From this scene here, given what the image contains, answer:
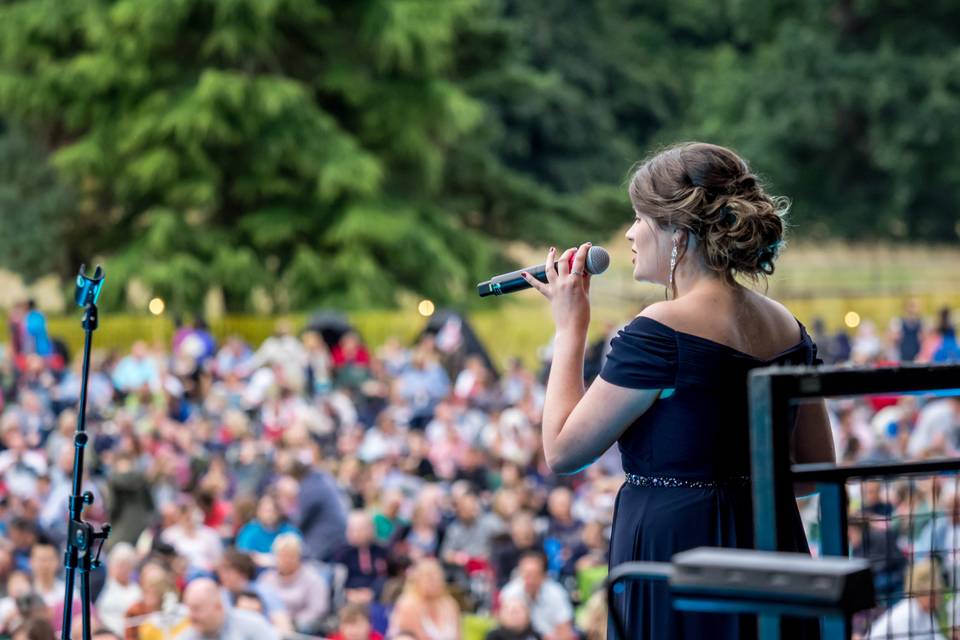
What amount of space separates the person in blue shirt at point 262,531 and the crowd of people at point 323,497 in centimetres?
1

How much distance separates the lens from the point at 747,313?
2.74 m

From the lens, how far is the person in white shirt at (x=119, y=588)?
26.0ft

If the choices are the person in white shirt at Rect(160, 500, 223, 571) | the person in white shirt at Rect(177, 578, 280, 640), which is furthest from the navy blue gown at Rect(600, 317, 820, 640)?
the person in white shirt at Rect(160, 500, 223, 571)

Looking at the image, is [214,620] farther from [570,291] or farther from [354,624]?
A: [570,291]

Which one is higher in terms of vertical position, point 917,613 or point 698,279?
point 698,279

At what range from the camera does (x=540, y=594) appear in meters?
7.96

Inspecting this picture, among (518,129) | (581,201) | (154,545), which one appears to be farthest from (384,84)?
(154,545)

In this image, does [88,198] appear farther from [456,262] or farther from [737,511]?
[737,511]

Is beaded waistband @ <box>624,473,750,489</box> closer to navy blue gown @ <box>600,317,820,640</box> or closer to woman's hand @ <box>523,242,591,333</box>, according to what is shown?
navy blue gown @ <box>600,317,820,640</box>

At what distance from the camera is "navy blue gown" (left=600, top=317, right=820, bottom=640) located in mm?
2658

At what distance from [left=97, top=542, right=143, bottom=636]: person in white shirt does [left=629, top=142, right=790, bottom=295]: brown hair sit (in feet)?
18.7

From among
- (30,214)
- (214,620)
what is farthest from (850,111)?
(214,620)

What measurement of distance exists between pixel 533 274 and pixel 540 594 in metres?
5.27

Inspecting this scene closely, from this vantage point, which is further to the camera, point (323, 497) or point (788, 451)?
point (323, 497)
